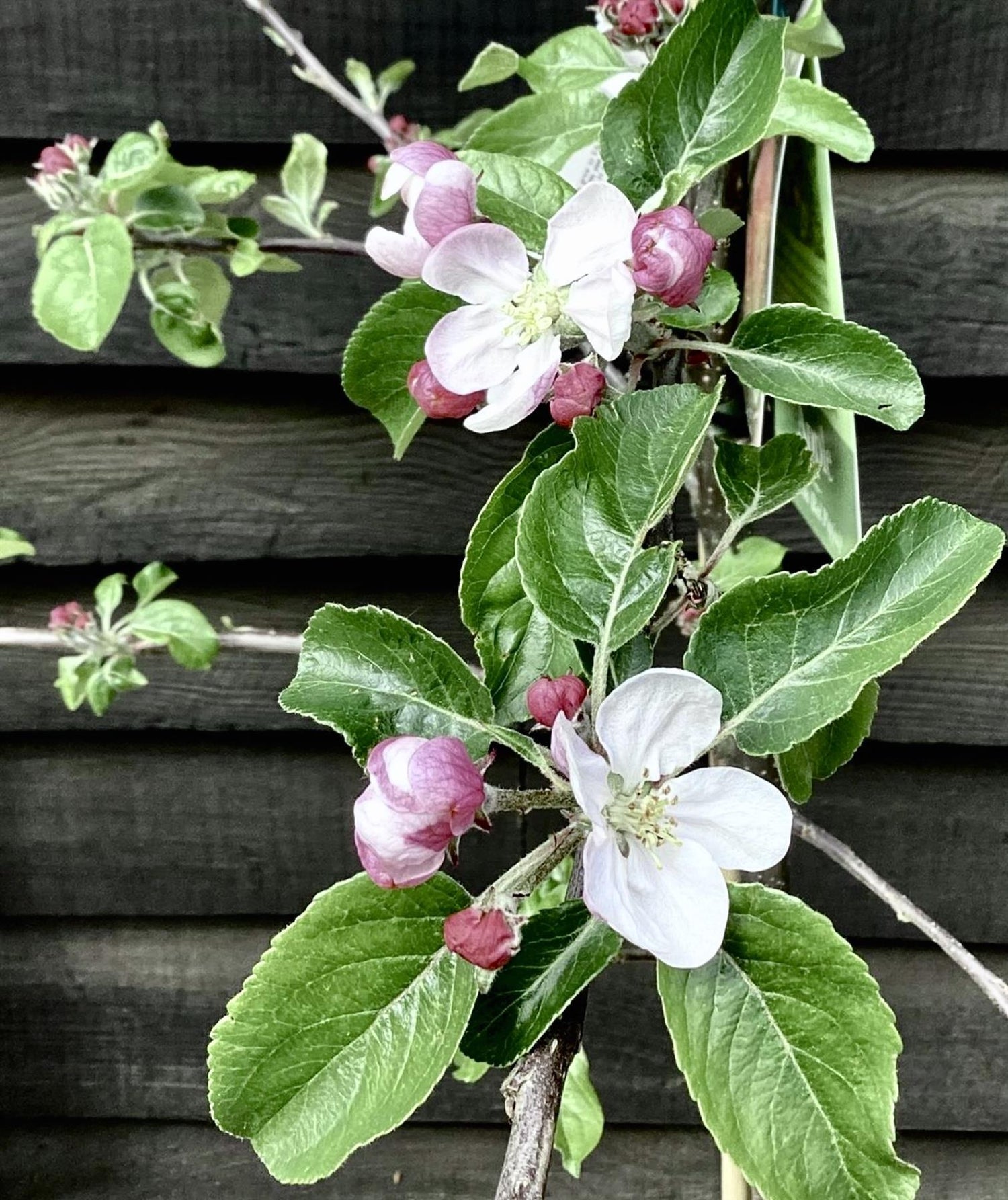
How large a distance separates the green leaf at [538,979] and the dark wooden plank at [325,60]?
0.69 m

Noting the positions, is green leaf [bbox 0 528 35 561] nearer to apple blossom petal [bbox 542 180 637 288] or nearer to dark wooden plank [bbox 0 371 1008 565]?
dark wooden plank [bbox 0 371 1008 565]

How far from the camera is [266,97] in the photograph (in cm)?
76

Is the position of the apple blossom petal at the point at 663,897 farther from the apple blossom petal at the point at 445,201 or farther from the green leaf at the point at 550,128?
the green leaf at the point at 550,128

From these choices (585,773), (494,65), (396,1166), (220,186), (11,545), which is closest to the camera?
(585,773)

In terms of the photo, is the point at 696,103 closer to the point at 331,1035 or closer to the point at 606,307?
the point at 606,307

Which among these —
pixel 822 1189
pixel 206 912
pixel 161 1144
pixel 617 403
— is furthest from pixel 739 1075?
pixel 161 1144

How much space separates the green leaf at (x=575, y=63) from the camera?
1.46ft

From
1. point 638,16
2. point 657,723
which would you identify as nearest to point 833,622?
point 657,723

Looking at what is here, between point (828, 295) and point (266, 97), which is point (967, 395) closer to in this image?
point (828, 295)

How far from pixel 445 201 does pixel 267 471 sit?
0.62 meters

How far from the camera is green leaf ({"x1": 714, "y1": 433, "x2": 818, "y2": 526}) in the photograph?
0.32 meters

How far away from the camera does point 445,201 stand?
1.00 ft

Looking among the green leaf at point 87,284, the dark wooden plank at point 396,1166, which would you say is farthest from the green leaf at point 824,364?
the dark wooden plank at point 396,1166

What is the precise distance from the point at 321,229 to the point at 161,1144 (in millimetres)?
1109
